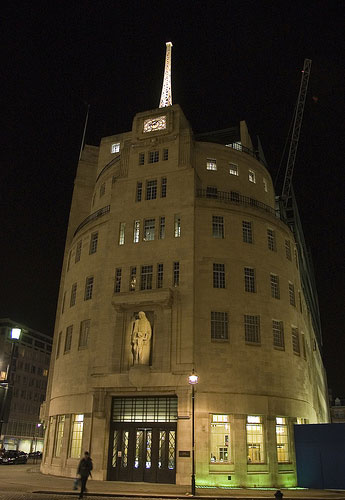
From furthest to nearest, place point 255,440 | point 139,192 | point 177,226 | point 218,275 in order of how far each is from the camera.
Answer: point 139,192 → point 177,226 → point 218,275 → point 255,440

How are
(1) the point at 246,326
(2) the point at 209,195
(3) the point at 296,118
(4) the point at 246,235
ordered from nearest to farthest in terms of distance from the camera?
(1) the point at 246,326 < (4) the point at 246,235 < (2) the point at 209,195 < (3) the point at 296,118

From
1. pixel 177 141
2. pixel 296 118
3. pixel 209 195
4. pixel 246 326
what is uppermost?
pixel 296 118

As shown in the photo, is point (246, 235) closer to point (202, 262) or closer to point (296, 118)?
point (202, 262)

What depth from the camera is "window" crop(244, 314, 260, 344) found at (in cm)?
3341

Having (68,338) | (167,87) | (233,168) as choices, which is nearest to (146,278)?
(68,338)

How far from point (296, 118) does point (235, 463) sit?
273 ft

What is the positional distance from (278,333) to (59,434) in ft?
64.8

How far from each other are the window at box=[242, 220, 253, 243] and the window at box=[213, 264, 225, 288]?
3.64 metres

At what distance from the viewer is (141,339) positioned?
32.6 metres

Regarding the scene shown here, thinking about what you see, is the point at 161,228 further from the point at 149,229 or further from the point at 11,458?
the point at 11,458

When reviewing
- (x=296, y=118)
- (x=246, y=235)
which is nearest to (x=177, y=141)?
(x=246, y=235)

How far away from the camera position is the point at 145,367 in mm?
31547

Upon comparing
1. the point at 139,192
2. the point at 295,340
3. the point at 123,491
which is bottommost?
the point at 123,491

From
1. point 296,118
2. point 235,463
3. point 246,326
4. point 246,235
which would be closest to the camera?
point 235,463
